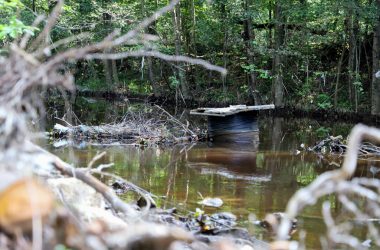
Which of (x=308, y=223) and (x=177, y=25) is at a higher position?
(x=177, y=25)

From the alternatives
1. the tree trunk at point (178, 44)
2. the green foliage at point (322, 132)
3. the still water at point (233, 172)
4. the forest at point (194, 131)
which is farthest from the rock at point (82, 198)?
the tree trunk at point (178, 44)

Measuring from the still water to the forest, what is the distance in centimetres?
5

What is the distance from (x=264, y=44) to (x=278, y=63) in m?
1.86

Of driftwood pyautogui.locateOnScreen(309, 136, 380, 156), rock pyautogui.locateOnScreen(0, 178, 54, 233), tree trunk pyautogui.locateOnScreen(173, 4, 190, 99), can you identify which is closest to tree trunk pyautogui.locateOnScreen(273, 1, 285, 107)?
tree trunk pyautogui.locateOnScreen(173, 4, 190, 99)

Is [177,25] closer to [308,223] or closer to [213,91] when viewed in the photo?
[213,91]

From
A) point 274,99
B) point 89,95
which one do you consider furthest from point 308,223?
point 89,95

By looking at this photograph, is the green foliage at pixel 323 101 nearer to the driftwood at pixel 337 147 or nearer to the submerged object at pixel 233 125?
the submerged object at pixel 233 125

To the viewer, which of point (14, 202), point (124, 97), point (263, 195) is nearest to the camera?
point (14, 202)

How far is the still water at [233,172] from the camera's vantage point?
26.1 ft

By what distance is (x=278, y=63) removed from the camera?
23641 millimetres

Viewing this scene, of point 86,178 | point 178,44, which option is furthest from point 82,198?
point 178,44

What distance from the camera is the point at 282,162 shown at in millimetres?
12477

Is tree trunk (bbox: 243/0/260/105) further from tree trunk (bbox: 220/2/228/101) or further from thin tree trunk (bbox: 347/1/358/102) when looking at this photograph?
thin tree trunk (bbox: 347/1/358/102)

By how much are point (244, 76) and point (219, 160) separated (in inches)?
619
